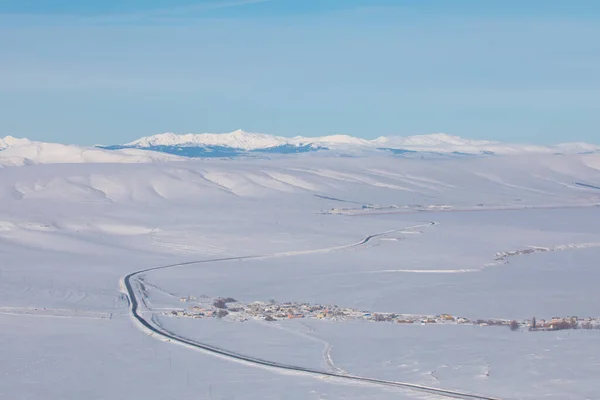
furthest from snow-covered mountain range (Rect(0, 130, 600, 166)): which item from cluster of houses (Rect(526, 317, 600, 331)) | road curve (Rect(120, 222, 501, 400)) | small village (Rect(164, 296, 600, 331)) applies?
cluster of houses (Rect(526, 317, 600, 331))

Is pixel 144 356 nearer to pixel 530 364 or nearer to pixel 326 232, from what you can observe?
pixel 530 364

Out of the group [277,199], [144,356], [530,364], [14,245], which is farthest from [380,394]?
[277,199]

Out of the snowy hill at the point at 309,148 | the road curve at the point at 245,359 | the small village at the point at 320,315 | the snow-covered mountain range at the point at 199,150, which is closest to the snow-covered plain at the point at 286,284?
the road curve at the point at 245,359

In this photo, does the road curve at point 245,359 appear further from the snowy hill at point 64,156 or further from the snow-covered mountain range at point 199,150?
the snow-covered mountain range at point 199,150

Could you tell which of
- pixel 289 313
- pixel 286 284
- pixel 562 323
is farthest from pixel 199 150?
pixel 562 323

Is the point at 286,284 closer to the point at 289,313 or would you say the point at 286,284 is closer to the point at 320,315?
the point at 289,313

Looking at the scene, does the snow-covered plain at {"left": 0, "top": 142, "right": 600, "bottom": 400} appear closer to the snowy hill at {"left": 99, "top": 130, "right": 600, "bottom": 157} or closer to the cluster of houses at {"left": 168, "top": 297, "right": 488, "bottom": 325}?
the cluster of houses at {"left": 168, "top": 297, "right": 488, "bottom": 325}
